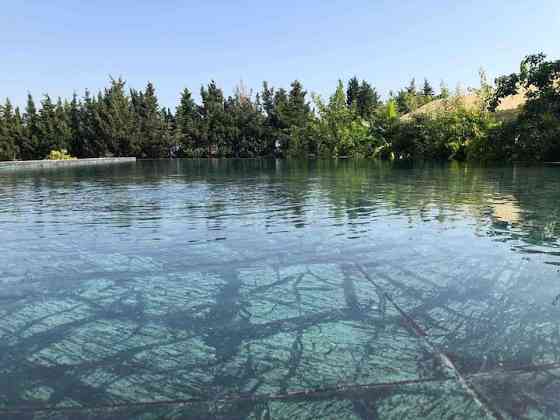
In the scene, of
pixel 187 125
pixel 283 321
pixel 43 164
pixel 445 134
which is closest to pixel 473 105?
pixel 445 134

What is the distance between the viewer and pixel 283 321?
9.26 ft

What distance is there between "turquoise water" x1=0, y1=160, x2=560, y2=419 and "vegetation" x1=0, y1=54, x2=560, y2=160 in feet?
79.8

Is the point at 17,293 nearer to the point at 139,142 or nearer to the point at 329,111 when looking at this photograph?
the point at 329,111

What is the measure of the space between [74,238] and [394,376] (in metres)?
4.58

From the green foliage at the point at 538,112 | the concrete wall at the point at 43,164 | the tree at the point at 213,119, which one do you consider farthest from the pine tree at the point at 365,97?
the green foliage at the point at 538,112

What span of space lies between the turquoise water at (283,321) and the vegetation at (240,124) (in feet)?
79.8

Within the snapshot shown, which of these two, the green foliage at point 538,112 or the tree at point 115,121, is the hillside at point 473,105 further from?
the tree at point 115,121

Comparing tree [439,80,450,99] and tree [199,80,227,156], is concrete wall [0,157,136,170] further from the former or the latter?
tree [439,80,450,99]

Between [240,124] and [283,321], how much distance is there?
45713 millimetres

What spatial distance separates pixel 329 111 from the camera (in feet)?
142

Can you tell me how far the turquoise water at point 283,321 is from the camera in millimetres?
1941

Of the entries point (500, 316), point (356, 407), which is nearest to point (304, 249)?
point (500, 316)

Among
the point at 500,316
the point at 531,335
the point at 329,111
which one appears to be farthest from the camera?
the point at 329,111

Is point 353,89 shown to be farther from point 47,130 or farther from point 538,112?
point 538,112
